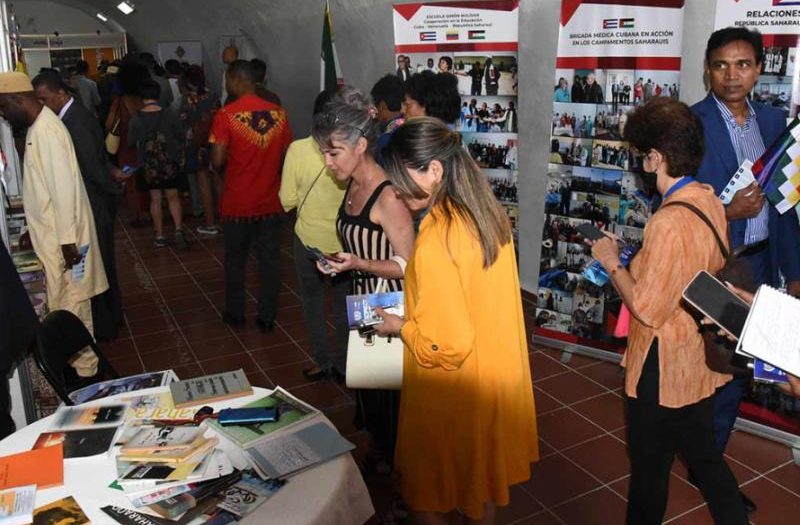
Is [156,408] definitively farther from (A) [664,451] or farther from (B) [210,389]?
(A) [664,451]

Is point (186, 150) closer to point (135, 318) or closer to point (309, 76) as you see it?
point (309, 76)

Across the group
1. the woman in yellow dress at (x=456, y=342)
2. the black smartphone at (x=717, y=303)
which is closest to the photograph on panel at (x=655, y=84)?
the black smartphone at (x=717, y=303)

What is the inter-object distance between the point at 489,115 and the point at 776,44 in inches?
77.1

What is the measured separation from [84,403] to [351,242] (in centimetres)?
112

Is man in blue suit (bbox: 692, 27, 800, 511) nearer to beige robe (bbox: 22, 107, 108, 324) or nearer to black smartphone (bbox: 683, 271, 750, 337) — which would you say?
black smartphone (bbox: 683, 271, 750, 337)

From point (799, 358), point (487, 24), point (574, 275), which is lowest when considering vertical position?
point (574, 275)

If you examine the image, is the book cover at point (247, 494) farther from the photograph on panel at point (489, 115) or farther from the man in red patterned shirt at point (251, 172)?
the photograph on panel at point (489, 115)

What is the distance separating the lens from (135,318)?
5.23 metres

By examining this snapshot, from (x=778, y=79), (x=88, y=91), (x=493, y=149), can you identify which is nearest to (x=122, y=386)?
(x=778, y=79)

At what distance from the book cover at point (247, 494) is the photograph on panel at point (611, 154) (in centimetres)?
279

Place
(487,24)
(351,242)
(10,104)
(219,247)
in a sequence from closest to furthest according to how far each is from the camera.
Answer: (351,242)
(10,104)
(487,24)
(219,247)

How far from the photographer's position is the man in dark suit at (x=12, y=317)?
7.68 ft

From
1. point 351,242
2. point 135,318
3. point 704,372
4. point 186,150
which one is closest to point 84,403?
point 351,242

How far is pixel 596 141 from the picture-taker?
Answer: 154 inches
